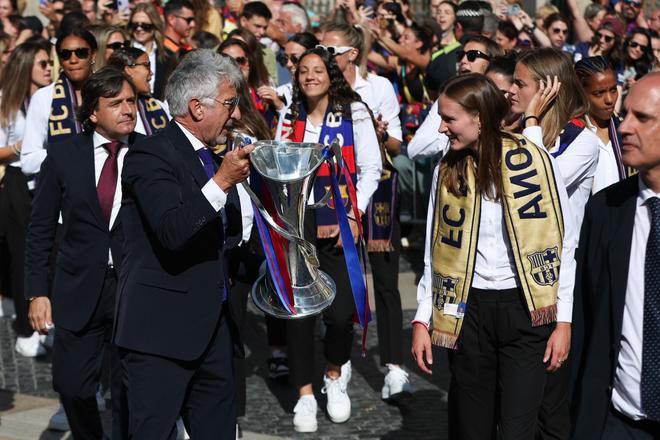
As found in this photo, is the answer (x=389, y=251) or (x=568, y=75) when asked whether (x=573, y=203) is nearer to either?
(x=568, y=75)

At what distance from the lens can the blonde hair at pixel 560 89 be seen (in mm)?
5621

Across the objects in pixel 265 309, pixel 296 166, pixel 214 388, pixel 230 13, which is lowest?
pixel 214 388

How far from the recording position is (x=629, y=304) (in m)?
3.94

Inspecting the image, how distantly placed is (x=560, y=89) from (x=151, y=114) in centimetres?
293

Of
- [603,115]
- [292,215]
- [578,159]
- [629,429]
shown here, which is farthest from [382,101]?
[629,429]

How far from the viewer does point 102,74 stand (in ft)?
19.7

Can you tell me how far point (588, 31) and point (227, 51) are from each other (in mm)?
5757

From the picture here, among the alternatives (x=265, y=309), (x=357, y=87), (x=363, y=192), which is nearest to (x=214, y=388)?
(x=265, y=309)

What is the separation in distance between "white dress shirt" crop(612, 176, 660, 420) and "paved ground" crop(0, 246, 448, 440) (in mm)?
2942

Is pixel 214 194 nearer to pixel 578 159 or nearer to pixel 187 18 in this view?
pixel 578 159

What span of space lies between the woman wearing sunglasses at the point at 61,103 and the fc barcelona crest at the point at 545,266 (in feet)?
12.4

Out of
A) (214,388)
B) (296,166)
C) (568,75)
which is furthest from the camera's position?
(568,75)

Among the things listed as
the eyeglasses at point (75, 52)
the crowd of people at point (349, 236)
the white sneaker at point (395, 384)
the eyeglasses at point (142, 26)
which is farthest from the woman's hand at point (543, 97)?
the eyeglasses at point (142, 26)

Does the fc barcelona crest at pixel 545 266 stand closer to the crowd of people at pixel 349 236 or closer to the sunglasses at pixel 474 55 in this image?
the crowd of people at pixel 349 236
